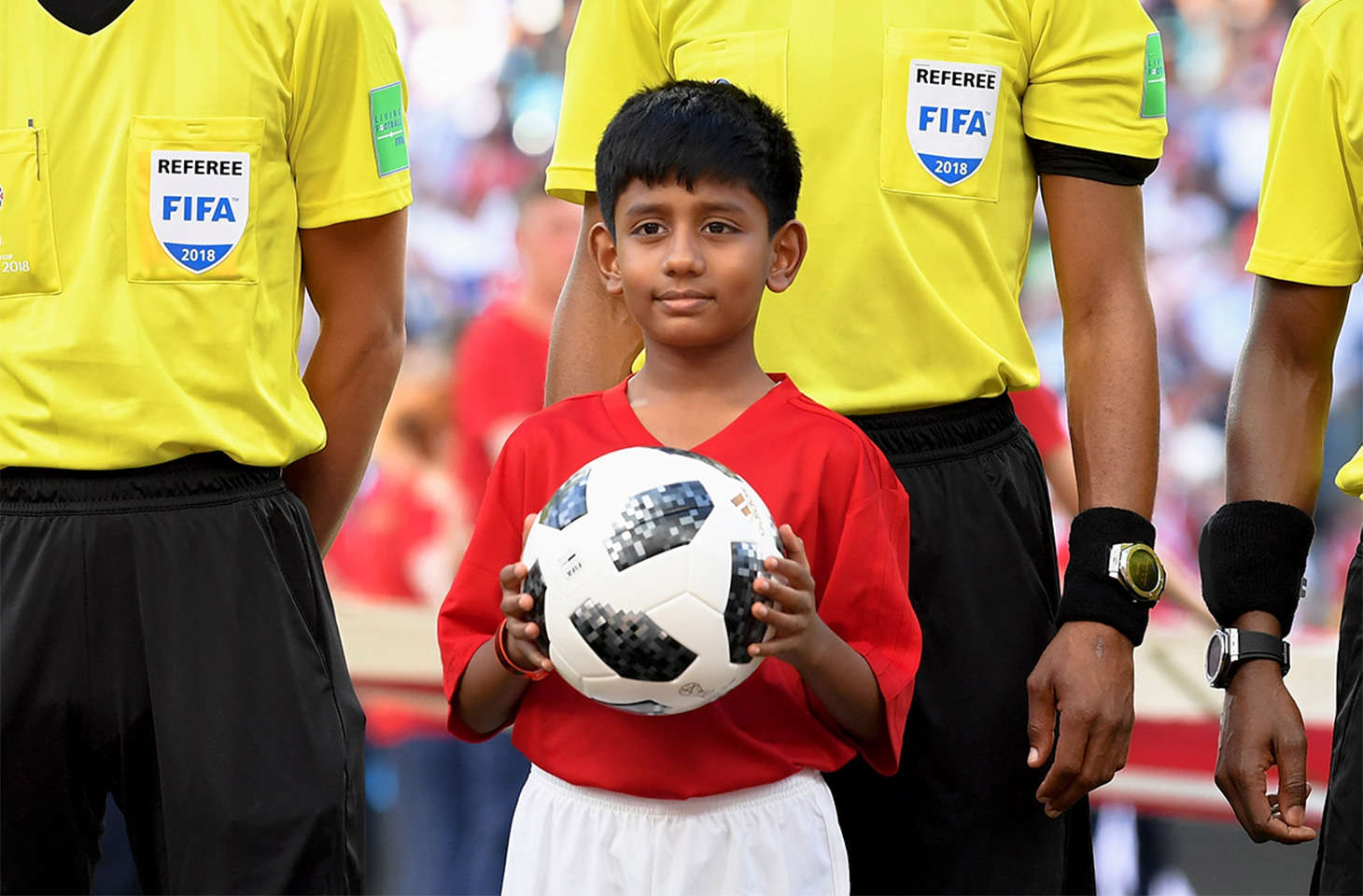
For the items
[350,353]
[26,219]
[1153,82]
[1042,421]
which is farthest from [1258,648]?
[1042,421]

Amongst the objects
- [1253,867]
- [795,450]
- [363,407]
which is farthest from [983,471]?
[1253,867]

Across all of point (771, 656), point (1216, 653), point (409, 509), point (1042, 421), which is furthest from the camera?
point (409, 509)

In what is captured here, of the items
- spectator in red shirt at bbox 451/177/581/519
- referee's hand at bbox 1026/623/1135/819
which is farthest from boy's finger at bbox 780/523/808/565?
spectator in red shirt at bbox 451/177/581/519

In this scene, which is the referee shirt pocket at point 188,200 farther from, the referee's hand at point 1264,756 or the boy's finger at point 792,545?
the referee's hand at point 1264,756

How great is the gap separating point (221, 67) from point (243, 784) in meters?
1.02

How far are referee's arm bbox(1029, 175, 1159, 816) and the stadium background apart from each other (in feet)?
8.92

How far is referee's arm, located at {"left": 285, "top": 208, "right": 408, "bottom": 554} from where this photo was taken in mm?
2746

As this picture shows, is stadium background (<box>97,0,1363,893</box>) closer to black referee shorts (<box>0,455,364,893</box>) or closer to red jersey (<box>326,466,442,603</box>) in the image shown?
red jersey (<box>326,466,442,603</box>)

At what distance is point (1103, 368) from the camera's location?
2.42 metres

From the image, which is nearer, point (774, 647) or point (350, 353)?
point (774, 647)

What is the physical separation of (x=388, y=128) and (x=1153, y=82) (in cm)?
114

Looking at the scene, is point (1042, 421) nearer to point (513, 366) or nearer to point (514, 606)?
point (513, 366)

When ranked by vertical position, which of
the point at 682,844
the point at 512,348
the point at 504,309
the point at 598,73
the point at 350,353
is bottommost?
the point at 512,348

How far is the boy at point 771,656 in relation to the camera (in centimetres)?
203
